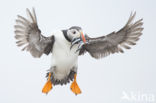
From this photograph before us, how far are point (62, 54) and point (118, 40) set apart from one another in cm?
152

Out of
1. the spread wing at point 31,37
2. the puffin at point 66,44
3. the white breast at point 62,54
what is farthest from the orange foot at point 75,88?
the spread wing at point 31,37

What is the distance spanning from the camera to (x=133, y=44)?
23.6 feet

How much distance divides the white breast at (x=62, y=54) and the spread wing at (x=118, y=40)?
68 centimetres

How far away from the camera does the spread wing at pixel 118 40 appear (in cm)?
709

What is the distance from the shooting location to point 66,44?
6.48 m

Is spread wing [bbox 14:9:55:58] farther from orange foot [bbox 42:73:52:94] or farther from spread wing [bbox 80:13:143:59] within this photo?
spread wing [bbox 80:13:143:59]

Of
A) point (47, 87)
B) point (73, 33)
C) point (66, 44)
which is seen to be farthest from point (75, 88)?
point (73, 33)

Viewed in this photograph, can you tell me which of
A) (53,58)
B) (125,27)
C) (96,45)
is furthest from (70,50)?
(125,27)

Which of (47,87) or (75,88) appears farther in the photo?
(75,88)

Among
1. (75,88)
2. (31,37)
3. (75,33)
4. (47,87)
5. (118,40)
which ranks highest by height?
(31,37)

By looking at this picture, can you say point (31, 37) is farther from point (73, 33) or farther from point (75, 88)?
point (75, 88)

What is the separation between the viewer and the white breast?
649cm

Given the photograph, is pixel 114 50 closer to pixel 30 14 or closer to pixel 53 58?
pixel 53 58

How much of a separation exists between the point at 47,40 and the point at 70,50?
56 centimetres
